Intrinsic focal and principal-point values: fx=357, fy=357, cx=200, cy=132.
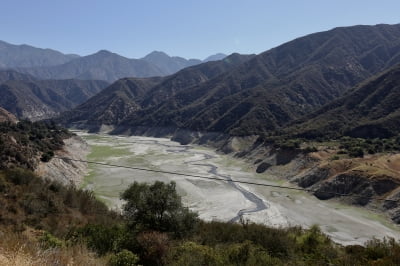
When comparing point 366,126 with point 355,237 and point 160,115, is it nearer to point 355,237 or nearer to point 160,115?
point 355,237

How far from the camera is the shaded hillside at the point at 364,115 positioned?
89.6m

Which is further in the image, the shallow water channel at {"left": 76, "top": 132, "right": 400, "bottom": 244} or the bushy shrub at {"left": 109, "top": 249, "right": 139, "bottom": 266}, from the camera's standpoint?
the shallow water channel at {"left": 76, "top": 132, "right": 400, "bottom": 244}

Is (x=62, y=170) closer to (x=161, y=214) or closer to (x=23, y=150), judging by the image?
(x=23, y=150)

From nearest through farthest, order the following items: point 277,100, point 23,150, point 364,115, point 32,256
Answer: point 32,256
point 23,150
point 364,115
point 277,100

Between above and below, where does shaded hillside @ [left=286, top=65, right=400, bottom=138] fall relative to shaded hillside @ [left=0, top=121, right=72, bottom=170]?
above

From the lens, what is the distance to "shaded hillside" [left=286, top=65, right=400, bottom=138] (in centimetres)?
8962

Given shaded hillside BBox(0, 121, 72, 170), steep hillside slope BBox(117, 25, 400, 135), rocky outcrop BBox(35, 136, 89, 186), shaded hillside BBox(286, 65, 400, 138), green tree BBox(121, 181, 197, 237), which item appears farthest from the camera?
steep hillside slope BBox(117, 25, 400, 135)

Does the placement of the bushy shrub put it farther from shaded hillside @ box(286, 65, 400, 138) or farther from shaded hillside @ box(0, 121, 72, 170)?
shaded hillside @ box(286, 65, 400, 138)

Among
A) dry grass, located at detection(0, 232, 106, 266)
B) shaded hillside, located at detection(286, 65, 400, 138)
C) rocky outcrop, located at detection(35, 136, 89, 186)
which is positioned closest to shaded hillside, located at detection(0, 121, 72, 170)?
rocky outcrop, located at detection(35, 136, 89, 186)

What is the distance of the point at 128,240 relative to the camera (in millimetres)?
19625

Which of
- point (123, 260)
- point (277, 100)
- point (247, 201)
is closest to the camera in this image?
point (123, 260)

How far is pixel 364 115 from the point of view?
10362 cm

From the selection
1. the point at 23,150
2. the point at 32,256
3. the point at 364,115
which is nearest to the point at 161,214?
the point at 32,256

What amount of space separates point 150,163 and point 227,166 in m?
18.2
